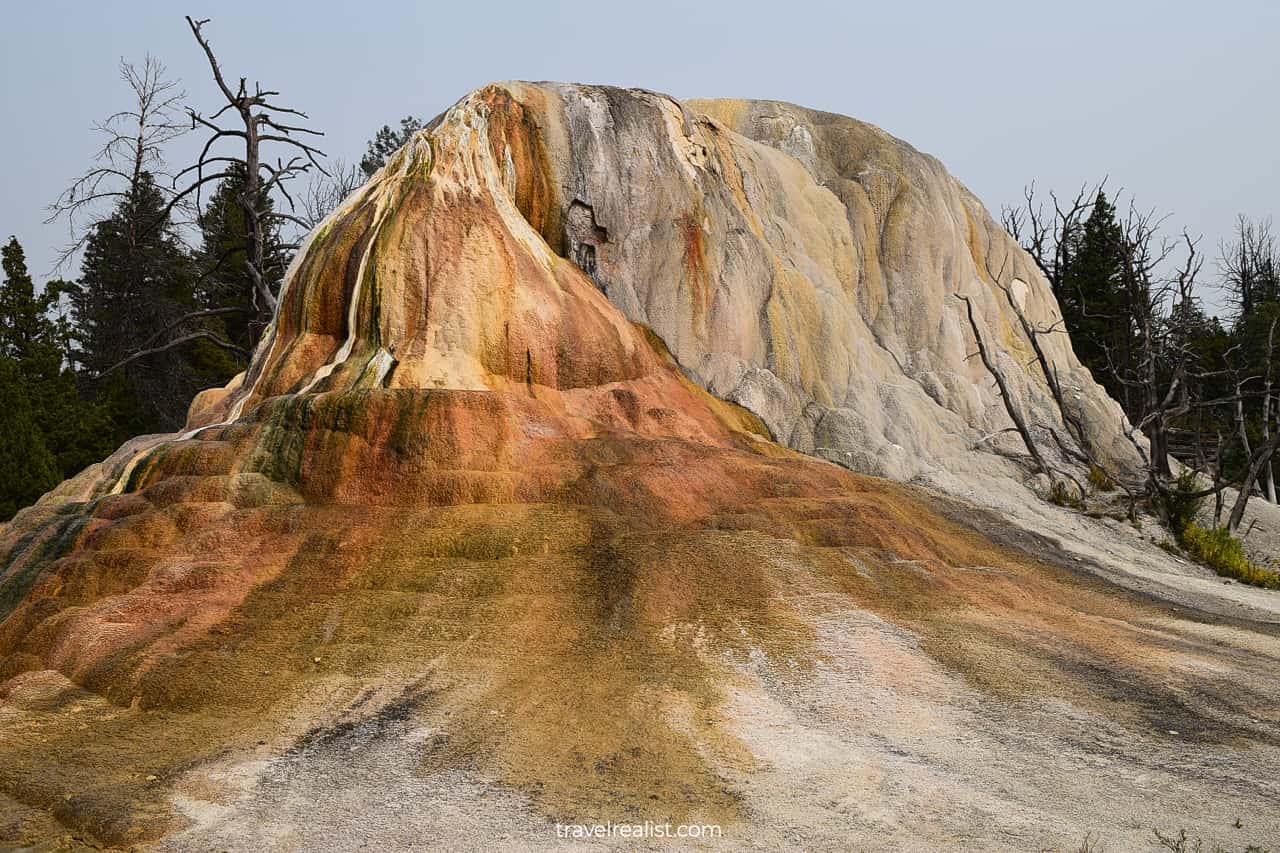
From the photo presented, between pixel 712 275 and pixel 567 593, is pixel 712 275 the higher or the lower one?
the higher one

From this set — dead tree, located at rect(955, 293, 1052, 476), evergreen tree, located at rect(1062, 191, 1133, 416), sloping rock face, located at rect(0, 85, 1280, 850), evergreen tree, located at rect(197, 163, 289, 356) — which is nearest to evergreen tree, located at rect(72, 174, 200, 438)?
evergreen tree, located at rect(197, 163, 289, 356)

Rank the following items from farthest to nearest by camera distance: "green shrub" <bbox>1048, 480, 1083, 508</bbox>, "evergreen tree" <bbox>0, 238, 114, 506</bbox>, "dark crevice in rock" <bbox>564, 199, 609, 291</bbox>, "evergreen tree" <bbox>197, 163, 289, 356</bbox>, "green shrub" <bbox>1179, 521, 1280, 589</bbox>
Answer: "evergreen tree" <bbox>197, 163, 289, 356</bbox> → "evergreen tree" <bbox>0, 238, 114, 506</bbox> → "green shrub" <bbox>1048, 480, 1083, 508</bbox> → "dark crevice in rock" <bbox>564, 199, 609, 291</bbox> → "green shrub" <bbox>1179, 521, 1280, 589</bbox>

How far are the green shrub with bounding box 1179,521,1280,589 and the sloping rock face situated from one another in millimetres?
2929

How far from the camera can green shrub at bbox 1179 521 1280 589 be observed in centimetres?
1303

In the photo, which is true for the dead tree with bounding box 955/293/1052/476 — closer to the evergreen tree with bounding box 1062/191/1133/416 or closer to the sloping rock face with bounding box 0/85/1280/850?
the sloping rock face with bounding box 0/85/1280/850

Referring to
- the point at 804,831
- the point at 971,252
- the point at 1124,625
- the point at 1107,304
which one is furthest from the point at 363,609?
the point at 1107,304

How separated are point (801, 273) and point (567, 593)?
8572 mm

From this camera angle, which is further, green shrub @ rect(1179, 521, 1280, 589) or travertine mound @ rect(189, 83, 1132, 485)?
green shrub @ rect(1179, 521, 1280, 589)

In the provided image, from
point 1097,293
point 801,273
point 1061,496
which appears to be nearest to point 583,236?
point 801,273

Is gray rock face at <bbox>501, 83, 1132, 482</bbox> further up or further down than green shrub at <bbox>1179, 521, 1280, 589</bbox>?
further up

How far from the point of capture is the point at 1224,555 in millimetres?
13609

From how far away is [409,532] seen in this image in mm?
9055

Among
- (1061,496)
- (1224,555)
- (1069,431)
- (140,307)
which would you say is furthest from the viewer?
(140,307)

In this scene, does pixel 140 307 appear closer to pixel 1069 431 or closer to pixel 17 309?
pixel 17 309
